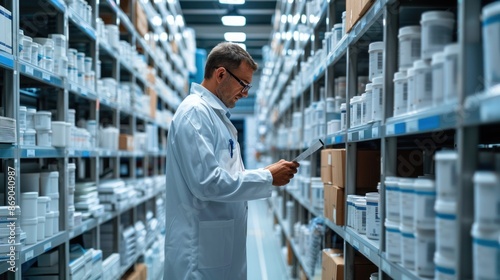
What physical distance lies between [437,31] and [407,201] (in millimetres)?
615

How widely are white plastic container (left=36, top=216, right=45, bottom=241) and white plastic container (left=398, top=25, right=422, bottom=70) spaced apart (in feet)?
7.41

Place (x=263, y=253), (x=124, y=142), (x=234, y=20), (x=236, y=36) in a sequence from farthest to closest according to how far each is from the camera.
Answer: (x=236, y=36)
(x=234, y=20)
(x=263, y=253)
(x=124, y=142)

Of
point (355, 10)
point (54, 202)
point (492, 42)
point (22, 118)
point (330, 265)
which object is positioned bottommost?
point (330, 265)

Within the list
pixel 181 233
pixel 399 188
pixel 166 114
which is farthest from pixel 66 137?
pixel 166 114

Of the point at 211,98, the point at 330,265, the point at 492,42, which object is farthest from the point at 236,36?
the point at 492,42

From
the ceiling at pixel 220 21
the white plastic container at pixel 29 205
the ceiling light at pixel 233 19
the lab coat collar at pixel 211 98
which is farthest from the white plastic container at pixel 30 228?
the ceiling light at pixel 233 19

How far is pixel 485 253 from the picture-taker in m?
1.17

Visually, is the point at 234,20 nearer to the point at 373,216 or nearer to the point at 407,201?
the point at 373,216

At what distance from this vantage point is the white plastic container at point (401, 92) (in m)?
1.76

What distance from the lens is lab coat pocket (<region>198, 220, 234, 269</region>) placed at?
96.1 inches

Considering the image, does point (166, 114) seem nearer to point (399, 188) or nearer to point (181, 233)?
point (181, 233)

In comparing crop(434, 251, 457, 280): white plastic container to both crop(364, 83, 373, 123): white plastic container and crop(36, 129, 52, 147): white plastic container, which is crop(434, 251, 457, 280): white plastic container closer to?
crop(364, 83, 373, 123): white plastic container

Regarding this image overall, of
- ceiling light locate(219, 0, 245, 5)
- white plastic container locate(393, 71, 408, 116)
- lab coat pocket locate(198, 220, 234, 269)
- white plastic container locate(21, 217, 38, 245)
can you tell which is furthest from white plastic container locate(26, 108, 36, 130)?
ceiling light locate(219, 0, 245, 5)

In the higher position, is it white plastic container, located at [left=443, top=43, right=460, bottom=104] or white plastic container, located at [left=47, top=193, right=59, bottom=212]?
white plastic container, located at [left=443, top=43, right=460, bottom=104]
